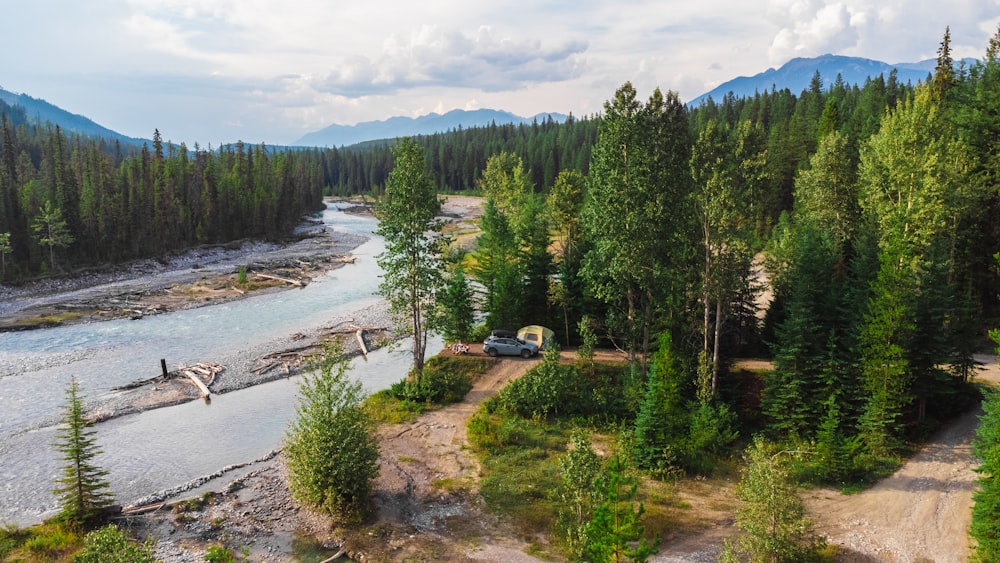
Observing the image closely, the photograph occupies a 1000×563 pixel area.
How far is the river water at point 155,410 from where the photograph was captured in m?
29.1

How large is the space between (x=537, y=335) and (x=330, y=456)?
20716 millimetres

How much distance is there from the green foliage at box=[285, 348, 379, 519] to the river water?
27.6 ft

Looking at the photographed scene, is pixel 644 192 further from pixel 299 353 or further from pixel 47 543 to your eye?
pixel 299 353

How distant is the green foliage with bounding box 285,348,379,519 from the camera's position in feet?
78.9

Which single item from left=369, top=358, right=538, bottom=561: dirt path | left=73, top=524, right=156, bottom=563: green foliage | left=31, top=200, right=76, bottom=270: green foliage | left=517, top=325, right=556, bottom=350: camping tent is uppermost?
left=31, top=200, right=76, bottom=270: green foliage

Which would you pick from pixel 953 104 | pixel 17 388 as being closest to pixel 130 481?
pixel 17 388

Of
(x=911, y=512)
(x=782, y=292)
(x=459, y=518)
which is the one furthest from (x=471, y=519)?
(x=782, y=292)

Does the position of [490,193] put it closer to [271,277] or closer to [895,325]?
[271,277]

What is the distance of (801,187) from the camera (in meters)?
48.6

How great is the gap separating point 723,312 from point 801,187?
70.0 ft

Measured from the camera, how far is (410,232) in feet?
118

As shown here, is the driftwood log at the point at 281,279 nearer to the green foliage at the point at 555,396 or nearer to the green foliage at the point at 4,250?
the green foliage at the point at 4,250

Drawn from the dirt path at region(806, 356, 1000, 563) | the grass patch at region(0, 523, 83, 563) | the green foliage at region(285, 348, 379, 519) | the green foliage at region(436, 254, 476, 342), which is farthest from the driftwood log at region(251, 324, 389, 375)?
the dirt path at region(806, 356, 1000, 563)

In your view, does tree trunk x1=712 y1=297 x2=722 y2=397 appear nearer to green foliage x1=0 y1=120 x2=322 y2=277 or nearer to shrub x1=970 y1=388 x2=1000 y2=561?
shrub x1=970 y1=388 x2=1000 y2=561
